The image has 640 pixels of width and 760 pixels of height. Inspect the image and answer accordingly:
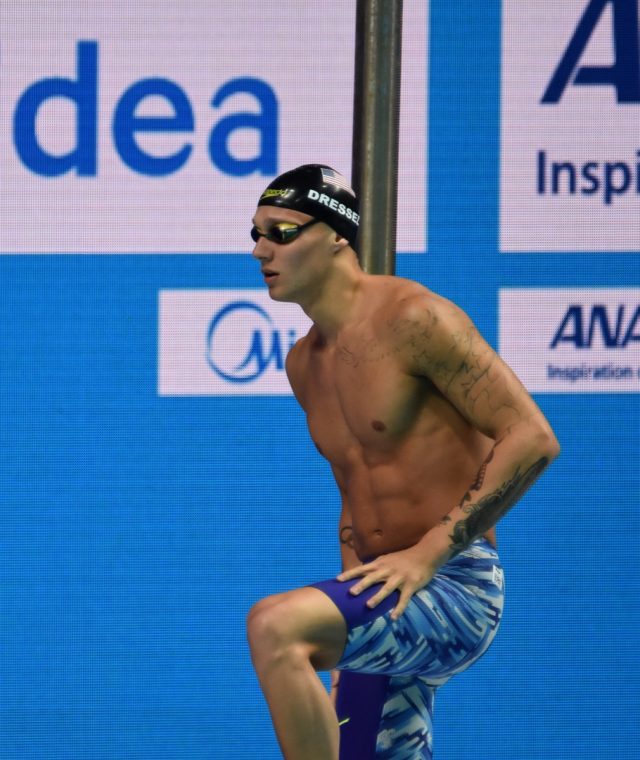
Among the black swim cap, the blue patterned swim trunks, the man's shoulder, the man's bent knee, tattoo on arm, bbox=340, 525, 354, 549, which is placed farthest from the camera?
tattoo on arm, bbox=340, 525, 354, 549

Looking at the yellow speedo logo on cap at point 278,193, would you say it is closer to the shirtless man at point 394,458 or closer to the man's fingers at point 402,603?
the shirtless man at point 394,458

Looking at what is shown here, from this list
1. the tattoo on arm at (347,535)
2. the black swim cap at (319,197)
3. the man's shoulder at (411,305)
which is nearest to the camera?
the man's shoulder at (411,305)

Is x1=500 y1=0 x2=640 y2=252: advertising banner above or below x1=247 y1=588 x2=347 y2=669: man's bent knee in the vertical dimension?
above

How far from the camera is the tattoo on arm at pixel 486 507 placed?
244cm

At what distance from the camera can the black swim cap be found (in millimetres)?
2629

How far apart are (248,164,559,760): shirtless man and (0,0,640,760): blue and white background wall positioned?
1.27 metres

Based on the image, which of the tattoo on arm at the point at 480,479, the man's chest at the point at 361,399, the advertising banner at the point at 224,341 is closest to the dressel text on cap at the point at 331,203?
the man's chest at the point at 361,399

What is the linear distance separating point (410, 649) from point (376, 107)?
0.94 m

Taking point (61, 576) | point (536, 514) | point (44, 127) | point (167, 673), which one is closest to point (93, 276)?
point (44, 127)

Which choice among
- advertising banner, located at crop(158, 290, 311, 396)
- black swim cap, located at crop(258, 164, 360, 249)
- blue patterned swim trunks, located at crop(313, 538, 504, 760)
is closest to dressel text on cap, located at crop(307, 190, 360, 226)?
black swim cap, located at crop(258, 164, 360, 249)

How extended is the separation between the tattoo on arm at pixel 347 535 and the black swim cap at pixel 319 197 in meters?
0.56

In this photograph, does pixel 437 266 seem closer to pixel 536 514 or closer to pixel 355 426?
pixel 536 514

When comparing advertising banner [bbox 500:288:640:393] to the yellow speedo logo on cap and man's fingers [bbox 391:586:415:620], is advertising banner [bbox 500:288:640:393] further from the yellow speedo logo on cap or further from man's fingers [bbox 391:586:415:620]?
man's fingers [bbox 391:586:415:620]

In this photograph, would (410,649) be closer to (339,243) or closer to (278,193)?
(339,243)
